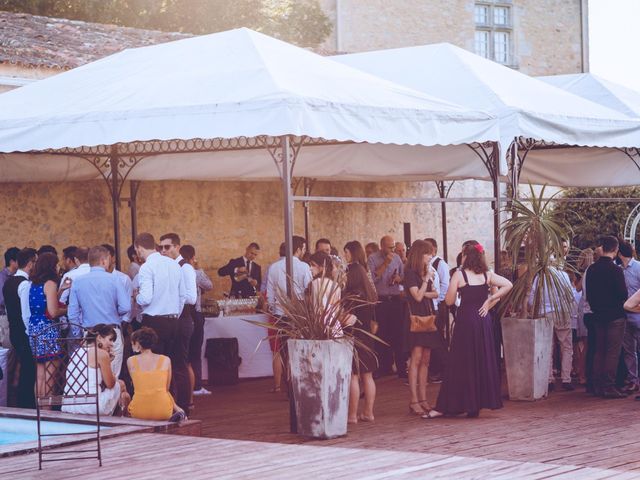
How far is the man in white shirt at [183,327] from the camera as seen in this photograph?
33.2 feet

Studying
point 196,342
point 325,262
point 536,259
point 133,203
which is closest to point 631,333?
point 536,259

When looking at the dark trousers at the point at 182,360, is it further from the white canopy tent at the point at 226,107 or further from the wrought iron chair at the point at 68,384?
the white canopy tent at the point at 226,107

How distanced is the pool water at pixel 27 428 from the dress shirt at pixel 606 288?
502 cm

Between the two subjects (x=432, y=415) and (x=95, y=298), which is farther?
(x=432, y=415)

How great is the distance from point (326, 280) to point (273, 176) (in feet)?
18.9

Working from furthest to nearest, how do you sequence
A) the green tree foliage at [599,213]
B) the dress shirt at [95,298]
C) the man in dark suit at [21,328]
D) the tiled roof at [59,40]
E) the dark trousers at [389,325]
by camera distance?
1. the green tree foliage at [599,213]
2. the tiled roof at [59,40]
3. the dark trousers at [389,325]
4. the man in dark suit at [21,328]
5. the dress shirt at [95,298]

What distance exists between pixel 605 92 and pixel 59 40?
7.42 meters

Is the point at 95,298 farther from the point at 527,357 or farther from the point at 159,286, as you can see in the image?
the point at 527,357

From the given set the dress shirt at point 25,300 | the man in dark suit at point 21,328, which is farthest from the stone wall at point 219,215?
the dress shirt at point 25,300

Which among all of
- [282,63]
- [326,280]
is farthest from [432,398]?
[282,63]

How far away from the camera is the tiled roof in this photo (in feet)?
48.9

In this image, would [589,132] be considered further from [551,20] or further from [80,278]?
[551,20]

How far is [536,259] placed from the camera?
36.2 feet

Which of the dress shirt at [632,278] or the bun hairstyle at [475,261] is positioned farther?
the dress shirt at [632,278]
